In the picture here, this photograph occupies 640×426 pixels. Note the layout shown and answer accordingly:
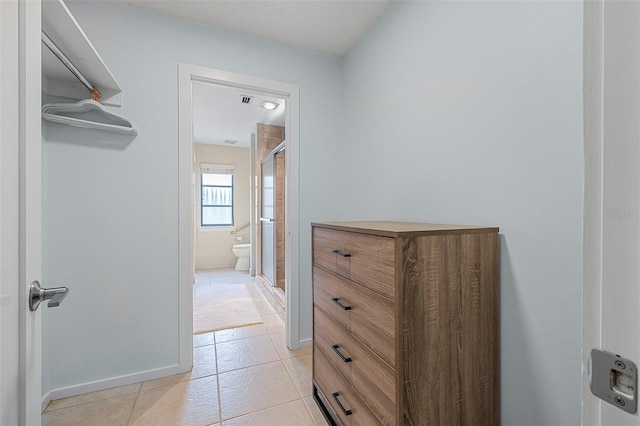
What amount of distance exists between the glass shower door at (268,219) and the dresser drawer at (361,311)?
7.84 feet

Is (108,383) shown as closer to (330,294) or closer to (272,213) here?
(330,294)

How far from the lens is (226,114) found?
3.76 m

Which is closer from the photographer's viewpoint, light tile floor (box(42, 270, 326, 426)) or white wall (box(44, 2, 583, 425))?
white wall (box(44, 2, 583, 425))

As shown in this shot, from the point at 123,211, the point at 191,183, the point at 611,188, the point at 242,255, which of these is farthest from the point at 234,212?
the point at 611,188

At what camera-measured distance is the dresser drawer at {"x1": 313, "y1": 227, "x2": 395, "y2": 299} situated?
103cm

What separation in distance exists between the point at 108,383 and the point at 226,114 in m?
3.09

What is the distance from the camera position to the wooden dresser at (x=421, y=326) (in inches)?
39.3

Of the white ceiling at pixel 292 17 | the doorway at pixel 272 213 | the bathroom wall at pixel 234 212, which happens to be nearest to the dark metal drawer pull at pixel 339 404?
the doorway at pixel 272 213

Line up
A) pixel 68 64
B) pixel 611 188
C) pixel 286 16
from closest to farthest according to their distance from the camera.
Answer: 1. pixel 611 188
2. pixel 68 64
3. pixel 286 16

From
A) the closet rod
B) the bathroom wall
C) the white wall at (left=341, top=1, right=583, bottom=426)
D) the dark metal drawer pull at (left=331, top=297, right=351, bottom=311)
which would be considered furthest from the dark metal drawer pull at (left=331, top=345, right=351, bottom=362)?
the bathroom wall

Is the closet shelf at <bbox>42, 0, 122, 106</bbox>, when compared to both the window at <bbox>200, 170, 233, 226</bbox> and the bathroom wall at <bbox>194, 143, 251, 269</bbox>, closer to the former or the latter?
the bathroom wall at <bbox>194, 143, 251, 269</bbox>

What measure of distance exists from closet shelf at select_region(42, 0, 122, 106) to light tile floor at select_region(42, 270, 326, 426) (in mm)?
1818

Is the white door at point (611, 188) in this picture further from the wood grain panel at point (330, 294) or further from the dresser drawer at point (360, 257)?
the wood grain panel at point (330, 294)

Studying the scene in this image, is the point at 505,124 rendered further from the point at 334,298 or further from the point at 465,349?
the point at 334,298
